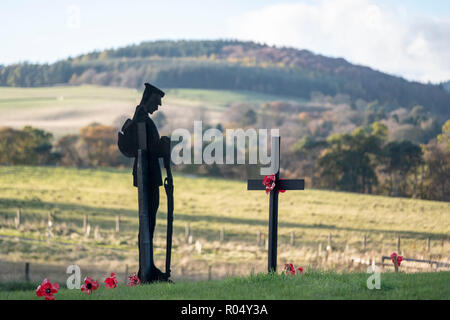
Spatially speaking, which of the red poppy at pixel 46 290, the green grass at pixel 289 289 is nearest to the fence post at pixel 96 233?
the green grass at pixel 289 289

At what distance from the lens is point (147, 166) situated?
11914 mm

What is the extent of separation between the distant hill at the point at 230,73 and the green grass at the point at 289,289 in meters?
78.3

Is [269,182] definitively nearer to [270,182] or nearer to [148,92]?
[270,182]

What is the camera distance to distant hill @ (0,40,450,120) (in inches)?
3718

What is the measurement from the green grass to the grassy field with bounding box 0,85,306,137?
200 feet

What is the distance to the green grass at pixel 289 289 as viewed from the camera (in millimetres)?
9211

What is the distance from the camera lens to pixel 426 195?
157ft

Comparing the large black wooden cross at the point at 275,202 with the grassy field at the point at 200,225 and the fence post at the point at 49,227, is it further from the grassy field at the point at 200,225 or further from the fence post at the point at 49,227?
the fence post at the point at 49,227

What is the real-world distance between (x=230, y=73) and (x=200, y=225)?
78538mm

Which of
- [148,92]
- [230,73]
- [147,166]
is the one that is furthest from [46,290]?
[230,73]

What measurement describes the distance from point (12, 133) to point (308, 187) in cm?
2687

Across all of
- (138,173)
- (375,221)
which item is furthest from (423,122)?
(138,173)

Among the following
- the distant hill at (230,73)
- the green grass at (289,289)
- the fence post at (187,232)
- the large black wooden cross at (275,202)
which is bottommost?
the fence post at (187,232)

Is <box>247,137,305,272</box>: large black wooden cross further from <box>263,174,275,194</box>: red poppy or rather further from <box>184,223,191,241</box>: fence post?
<box>184,223,191,241</box>: fence post
